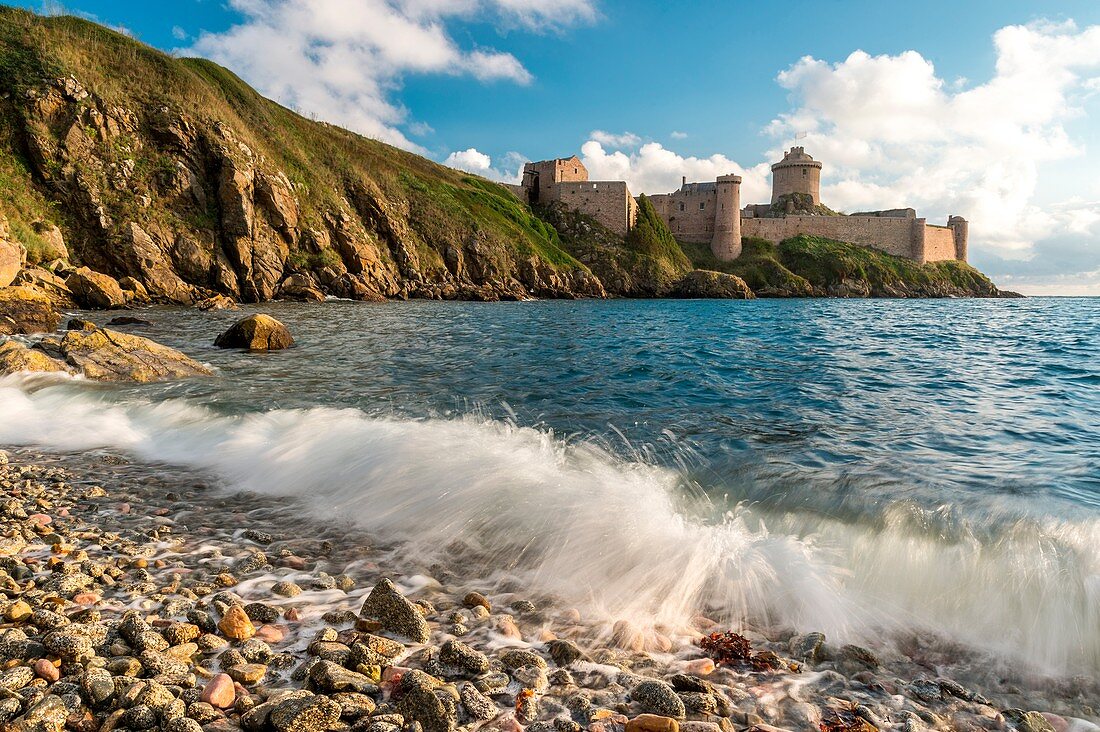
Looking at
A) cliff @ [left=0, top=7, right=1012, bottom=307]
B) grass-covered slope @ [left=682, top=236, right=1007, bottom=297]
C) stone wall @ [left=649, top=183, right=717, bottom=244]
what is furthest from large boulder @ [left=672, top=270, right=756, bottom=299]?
cliff @ [left=0, top=7, right=1012, bottom=307]

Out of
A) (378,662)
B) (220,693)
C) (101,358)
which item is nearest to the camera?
(220,693)

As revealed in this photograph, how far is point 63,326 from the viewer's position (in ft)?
60.5

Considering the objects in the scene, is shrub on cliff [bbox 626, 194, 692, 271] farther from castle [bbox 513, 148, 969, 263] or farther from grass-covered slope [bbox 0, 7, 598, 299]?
grass-covered slope [bbox 0, 7, 598, 299]

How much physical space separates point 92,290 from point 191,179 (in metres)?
15.0

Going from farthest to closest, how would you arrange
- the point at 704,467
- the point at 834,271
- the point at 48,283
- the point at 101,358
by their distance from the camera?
the point at 834,271
the point at 48,283
the point at 101,358
the point at 704,467

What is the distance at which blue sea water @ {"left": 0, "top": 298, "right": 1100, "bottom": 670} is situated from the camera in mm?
4246

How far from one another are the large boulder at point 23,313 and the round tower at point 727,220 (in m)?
87.0

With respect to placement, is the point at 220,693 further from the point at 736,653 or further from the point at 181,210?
the point at 181,210

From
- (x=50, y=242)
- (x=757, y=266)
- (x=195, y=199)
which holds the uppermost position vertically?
(x=757, y=266)

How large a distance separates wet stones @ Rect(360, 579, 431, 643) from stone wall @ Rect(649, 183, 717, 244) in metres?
97.7

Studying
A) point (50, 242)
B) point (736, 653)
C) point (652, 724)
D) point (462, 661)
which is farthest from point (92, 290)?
point (652, 724)

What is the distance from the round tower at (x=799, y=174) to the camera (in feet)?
332

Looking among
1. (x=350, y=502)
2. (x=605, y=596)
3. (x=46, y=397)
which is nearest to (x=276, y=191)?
(x=46, y=397)

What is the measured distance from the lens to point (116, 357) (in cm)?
1180
